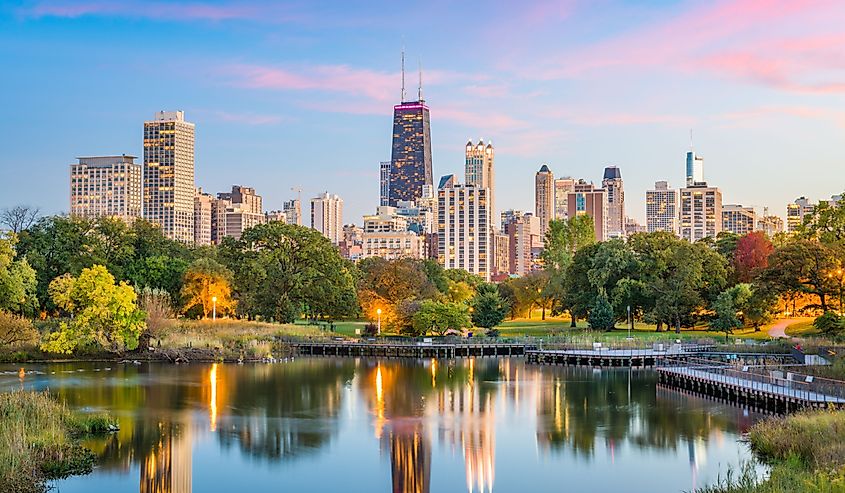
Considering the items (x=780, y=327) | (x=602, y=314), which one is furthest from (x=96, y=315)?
(x=780, y=327)

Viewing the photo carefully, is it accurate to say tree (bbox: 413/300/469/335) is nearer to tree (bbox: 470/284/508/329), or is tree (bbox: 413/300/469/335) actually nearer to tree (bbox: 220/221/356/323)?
tree (bbox: 470/284/508/329)

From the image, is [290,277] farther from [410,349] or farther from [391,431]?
[391,431]

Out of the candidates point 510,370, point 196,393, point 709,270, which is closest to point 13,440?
point 196,393

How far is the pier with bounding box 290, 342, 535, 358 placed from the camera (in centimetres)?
6300

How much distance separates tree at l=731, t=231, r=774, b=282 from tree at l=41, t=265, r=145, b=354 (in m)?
46.8

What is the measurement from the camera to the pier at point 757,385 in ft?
116

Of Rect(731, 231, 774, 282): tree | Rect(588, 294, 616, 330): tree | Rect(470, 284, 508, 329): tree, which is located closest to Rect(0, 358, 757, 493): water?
Rect(588, 294, 616, 330): tree

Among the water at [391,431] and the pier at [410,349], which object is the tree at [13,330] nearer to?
the water at [391,431]

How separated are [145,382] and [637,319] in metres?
43.6

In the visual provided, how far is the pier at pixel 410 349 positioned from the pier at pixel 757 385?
15.5 meters

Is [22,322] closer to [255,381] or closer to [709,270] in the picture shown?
[255,381]

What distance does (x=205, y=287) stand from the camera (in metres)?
69.8

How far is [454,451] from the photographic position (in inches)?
1168

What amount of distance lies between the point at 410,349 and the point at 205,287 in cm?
1687
